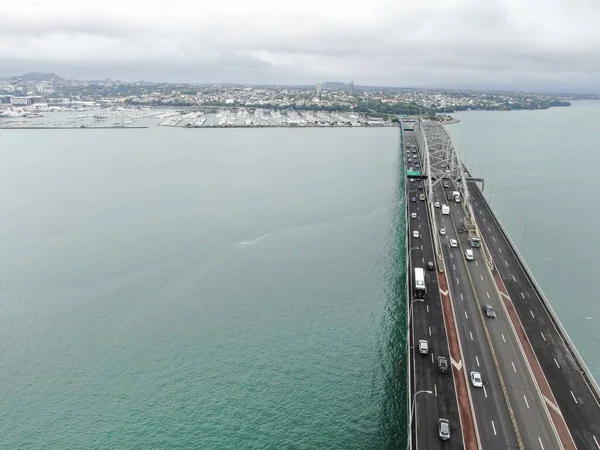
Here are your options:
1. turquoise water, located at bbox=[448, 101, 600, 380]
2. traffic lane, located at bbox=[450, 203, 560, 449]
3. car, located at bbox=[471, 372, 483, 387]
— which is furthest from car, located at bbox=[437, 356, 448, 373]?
turquoise water, located at bbox=[448, 101, 600, 380]

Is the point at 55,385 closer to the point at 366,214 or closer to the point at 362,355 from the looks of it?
the point at 362,355

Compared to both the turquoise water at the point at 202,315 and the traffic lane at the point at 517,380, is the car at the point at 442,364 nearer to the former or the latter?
the traffic lane at the point at 517,380

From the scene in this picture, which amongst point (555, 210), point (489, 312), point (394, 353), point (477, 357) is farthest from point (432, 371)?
point (555, 210)

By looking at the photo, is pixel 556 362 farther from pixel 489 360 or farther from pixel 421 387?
pixel 421 387

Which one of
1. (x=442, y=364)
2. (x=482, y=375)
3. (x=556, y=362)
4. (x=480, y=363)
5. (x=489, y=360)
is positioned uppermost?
(x=556, y=362)

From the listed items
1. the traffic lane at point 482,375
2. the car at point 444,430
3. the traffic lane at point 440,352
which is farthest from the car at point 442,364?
the car at point 444,430

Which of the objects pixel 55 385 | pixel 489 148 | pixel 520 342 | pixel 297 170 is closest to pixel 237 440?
pixel 55 385

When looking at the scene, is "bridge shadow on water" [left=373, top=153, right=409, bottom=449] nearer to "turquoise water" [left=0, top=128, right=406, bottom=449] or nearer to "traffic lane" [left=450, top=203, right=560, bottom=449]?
"turquoise water" [left=0, top=128, right=406, bottom=449]
